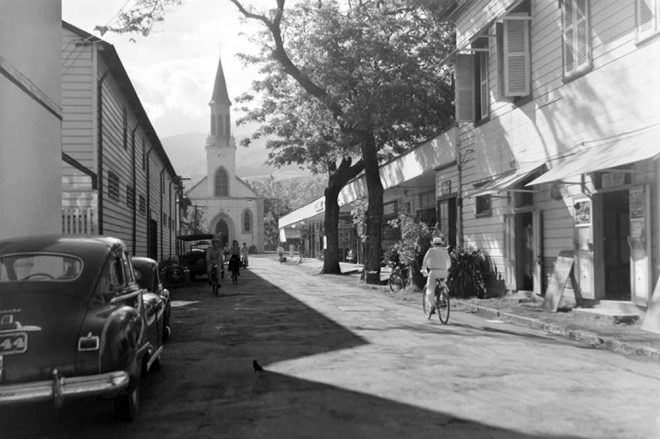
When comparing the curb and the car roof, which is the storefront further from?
the car roof

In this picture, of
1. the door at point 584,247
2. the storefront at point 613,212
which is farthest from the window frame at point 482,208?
the door at point 584,247

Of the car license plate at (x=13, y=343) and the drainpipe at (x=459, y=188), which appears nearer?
the car license plate at (x=13, y=343)

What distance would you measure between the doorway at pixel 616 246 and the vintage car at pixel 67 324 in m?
10.6

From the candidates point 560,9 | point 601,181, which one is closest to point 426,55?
point 560,9

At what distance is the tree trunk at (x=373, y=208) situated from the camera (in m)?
25.8

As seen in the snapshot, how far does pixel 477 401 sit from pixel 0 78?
831 cm

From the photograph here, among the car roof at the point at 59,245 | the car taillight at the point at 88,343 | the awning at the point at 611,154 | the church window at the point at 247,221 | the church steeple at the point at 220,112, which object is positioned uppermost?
the church steeple at the point at 220,112

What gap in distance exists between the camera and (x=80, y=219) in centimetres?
1622

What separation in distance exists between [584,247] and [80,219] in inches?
453

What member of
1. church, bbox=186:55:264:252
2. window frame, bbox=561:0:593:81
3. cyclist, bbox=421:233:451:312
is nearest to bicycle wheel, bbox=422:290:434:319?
cyclist, bbox=421:233:451:312

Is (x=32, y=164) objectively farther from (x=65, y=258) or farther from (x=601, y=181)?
(x=601, y=181)

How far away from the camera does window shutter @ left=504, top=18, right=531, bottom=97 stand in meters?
15.7

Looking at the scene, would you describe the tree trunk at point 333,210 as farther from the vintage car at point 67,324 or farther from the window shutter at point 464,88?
the vintage car at point 67,324

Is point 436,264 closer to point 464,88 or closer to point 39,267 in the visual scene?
point 39,267
